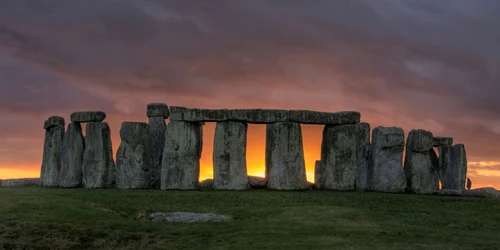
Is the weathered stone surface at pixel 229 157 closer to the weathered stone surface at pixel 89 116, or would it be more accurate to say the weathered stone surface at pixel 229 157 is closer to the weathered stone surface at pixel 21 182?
the weathered stone surface at pixel 89 116

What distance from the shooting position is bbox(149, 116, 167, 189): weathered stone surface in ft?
110

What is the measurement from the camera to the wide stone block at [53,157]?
3553 cm

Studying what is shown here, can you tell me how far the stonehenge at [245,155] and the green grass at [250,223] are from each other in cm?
373

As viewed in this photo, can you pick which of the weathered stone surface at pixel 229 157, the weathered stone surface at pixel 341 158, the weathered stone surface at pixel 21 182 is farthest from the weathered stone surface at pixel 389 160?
the weathered stone surface at pixel 21 182

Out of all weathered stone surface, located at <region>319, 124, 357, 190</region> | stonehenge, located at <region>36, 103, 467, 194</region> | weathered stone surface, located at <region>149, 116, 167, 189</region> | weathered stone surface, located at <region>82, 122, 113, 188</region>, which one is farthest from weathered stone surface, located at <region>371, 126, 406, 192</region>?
weathered stone surface, located at <region>82, 122, 113, 188</region>

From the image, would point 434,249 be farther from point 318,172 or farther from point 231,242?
point 318,172

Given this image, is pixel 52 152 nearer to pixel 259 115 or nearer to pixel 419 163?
pixel 259 115

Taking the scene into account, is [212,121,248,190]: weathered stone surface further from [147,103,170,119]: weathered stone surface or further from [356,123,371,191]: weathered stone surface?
[356,123,371,191]: weathered stone surface

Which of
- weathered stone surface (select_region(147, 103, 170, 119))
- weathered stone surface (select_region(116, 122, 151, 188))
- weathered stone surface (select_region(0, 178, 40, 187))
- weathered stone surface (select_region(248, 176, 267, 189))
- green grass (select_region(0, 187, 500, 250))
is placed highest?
weathered stone surface (select_region(147, 103, 170, 119))

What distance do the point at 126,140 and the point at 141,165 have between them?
4.53ft

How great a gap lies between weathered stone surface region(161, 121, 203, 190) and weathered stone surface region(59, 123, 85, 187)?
4921 mm

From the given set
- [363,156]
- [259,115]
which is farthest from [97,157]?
[363,156]

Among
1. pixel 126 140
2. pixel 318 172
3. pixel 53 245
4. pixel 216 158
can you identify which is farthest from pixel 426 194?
pixel 53 245

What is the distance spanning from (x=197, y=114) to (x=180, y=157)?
7.11 feet
